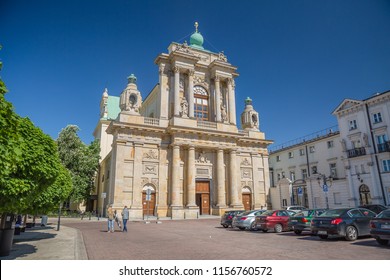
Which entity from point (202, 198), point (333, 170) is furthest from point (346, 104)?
point (202, 198)

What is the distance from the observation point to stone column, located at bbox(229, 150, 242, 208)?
35906mm

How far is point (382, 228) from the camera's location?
32.6 feet

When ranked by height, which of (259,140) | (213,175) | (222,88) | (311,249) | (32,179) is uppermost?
(222,88)

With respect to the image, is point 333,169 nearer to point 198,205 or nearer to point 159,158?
point 198,205

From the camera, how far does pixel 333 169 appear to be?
1703 inches

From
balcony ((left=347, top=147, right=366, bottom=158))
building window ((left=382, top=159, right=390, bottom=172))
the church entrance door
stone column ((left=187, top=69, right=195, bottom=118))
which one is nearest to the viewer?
building window ((left=382, top=159, right=390, bottom=172))

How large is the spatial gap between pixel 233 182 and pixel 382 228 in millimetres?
26853

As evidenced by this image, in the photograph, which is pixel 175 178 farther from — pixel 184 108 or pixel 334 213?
pixel 334 213

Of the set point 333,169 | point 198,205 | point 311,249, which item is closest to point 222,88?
point 198,205

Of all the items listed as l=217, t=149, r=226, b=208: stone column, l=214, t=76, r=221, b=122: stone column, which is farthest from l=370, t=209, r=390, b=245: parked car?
l=214, t=76, r=221, b=122: stone column

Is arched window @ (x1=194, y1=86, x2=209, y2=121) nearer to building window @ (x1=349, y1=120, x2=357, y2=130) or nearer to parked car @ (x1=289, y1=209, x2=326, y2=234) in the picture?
building window @ (x1=349, y1=120, x2=357, y2=130)

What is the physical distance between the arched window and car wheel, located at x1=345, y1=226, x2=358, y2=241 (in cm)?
2898

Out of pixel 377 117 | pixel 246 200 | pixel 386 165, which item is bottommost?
pixel 246 200
